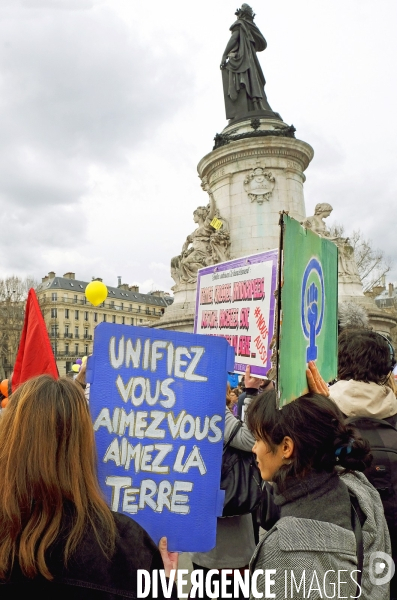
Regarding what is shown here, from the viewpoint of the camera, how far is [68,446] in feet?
4.77

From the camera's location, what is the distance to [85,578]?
4.25 ft

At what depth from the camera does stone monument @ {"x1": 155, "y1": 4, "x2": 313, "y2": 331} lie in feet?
52.1

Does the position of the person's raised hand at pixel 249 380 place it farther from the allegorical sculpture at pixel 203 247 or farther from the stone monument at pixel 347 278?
the stone monument at pixel 347 278

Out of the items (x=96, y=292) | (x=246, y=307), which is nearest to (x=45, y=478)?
(x=246, y=307)

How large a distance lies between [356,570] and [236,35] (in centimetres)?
2014

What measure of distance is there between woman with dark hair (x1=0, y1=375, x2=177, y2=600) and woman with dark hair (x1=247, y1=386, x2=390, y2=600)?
40cm

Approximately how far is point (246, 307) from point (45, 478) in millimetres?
2137

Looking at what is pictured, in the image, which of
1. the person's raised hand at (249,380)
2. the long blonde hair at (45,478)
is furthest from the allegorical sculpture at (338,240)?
the long blonde hair at (45,478)

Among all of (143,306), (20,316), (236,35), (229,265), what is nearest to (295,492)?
(229,265)

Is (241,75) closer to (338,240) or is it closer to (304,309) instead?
(338,240)

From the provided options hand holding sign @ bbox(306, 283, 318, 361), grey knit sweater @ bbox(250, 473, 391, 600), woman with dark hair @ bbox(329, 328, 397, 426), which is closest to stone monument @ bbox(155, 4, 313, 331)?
woman with dark hair @ bbox(329, 328, 397, 426)

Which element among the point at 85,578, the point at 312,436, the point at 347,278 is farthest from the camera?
the point at 347,278

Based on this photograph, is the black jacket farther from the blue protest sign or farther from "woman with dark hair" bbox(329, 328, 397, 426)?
"woman with dark hair" bbox(329, 328, 397, 426)

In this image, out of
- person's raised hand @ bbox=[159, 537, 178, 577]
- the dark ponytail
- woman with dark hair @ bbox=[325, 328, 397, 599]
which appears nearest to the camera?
the dark ponytail
